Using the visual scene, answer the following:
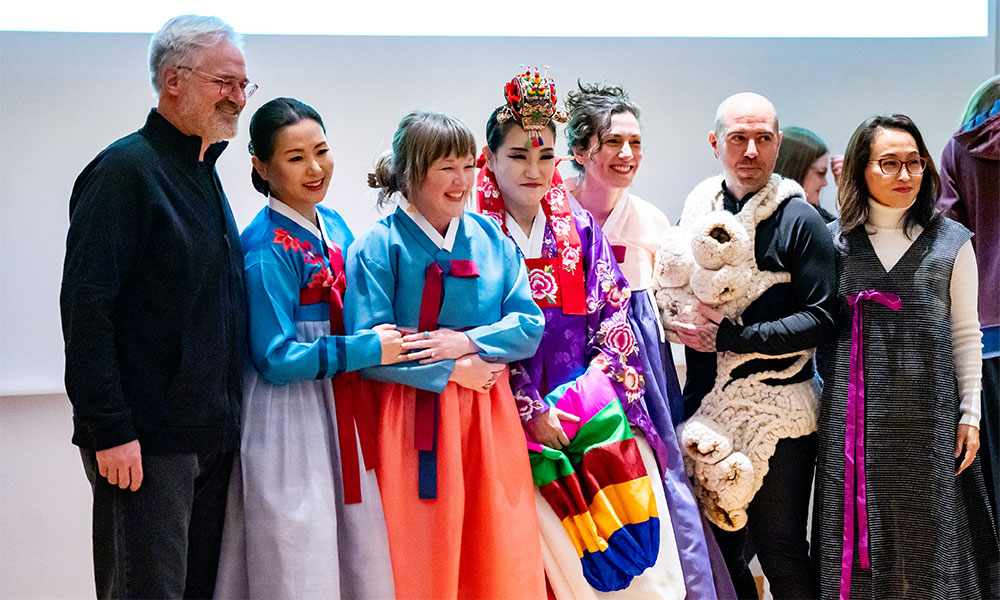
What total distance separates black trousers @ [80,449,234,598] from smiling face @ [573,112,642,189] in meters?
1.45

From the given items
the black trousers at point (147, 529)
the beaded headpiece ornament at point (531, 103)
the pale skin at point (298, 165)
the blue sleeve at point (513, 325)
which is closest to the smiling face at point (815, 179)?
the beaded headpiece ornament at point (531, 103)

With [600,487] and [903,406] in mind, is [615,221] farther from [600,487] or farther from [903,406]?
[903,406]

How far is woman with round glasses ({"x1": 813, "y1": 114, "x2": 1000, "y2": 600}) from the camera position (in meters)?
2.63

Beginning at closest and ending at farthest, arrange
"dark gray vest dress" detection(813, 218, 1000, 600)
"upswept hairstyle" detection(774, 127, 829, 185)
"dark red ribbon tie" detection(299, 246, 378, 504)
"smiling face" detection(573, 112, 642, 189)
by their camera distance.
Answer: "dark red ribbon tie" detection(299, 246, 378, 504) → "dark gray vest dress" detection(813, 218, 1000, 600) → "smiling face" detection(573, 112, 642, 189) → "upswept hairstyle" detection(774, 127, 829, 185)

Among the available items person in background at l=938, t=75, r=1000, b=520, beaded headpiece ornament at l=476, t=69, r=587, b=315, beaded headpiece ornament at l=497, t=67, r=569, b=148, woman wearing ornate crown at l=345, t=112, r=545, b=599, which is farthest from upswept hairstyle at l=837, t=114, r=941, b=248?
woman wearing ornate crown at l=345, t=112, r=545, b=599

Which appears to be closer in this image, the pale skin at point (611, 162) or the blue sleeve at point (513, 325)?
the blue sleeve at point (513, 325)

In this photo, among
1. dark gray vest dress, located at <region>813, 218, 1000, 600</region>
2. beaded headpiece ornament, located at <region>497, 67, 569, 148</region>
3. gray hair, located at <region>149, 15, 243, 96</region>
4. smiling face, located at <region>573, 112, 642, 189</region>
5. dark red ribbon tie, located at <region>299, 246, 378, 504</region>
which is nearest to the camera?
gray hair, located at <region>149, 15, 243, 96</region>

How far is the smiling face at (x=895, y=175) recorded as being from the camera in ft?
8.77

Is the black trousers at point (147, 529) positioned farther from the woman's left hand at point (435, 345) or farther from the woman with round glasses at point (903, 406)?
the woman with round glasses at point (903, 406)

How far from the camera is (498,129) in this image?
8.56 ft

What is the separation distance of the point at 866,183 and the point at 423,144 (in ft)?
4.34

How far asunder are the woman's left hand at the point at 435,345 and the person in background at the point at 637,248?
0.60 m

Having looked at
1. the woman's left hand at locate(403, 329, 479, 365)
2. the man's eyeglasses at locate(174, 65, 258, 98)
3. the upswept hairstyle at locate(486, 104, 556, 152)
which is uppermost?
the man's eyeglasses at locate(174, 65, 258, 98)

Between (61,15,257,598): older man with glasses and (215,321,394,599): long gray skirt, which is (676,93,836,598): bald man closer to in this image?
(215,321,394,599): long gray skirt
